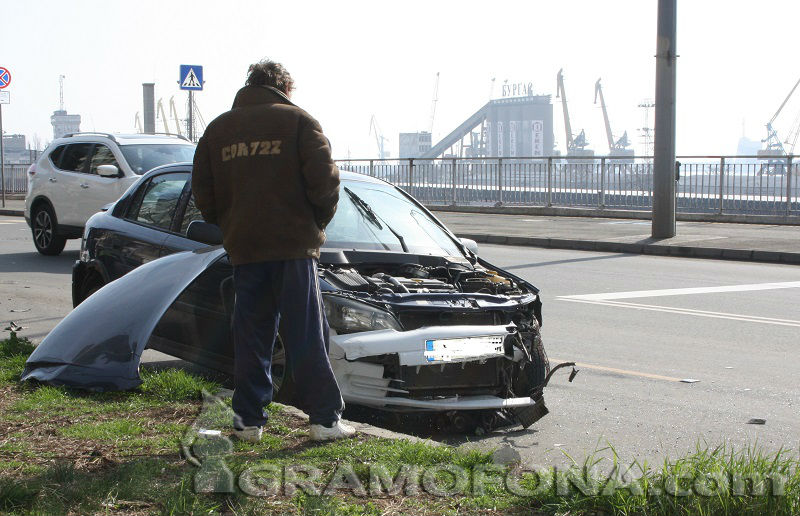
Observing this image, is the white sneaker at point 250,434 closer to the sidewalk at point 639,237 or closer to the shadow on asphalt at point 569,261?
the shadow on asphalt at point 569,261

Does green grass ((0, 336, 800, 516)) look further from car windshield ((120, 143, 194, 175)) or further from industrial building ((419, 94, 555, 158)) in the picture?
industrial building ((419, 94, 555, 158))

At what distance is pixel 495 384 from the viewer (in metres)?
5.78

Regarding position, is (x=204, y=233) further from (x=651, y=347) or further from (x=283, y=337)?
(x=651, y=347)

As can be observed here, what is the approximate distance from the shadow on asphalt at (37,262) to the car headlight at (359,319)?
882 cm

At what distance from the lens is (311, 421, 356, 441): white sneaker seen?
4.95 m

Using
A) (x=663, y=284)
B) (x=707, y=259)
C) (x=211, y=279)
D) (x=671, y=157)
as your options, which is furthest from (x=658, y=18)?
(x=211, y=279)

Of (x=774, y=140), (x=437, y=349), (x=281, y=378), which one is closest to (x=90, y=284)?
(x=281, y=378)

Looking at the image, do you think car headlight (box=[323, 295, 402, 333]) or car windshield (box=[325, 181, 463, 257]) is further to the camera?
car windshield (box=[325, 181, 463, 257])

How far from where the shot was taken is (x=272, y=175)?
4.83 m

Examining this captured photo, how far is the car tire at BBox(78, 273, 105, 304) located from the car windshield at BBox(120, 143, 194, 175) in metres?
7.47

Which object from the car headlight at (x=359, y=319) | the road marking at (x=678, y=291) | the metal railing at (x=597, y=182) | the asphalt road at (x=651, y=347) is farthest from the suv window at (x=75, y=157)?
the car headlight at (x=359, y=319)

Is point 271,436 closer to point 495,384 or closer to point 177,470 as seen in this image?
point 177,470

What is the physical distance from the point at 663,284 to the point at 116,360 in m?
8.29

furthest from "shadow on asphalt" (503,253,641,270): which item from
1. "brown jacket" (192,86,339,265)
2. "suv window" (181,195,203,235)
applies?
"brown jacket" (192,86,339,265)
